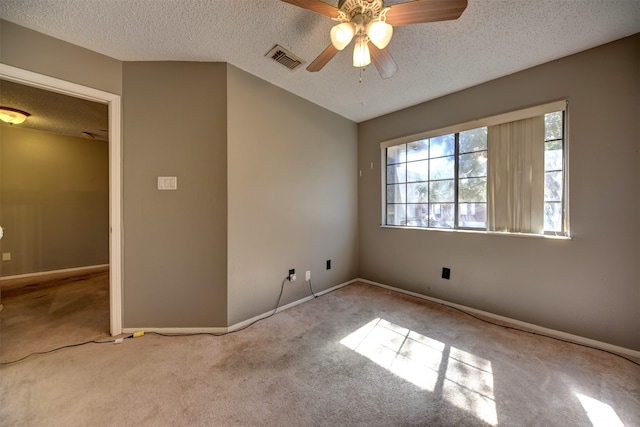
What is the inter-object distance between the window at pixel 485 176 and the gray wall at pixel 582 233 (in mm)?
120

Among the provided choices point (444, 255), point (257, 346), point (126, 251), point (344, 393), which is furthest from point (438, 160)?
point (126, 251)

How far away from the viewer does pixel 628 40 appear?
180 centimetres

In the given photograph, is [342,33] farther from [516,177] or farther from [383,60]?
[516,177]

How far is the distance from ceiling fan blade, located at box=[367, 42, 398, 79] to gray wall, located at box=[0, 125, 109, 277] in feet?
18.1

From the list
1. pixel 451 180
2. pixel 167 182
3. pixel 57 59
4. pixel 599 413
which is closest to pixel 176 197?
pixel 167 182

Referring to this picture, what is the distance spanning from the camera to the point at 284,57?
2.05m

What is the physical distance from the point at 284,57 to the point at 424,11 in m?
1.23

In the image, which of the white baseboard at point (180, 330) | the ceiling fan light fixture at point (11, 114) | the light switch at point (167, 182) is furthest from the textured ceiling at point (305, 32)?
the white baseboard at point (180, 330)

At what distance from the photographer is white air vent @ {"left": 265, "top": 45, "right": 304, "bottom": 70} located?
6.42 feet

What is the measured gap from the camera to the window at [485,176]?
7.07 feet

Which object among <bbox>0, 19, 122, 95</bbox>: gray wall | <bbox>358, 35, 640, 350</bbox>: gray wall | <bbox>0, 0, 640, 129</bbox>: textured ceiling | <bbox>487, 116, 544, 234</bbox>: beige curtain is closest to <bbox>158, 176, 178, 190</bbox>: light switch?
<bbox>0, 19, 122, 95</bbox>: gray wall

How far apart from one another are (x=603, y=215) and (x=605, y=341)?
1028mm

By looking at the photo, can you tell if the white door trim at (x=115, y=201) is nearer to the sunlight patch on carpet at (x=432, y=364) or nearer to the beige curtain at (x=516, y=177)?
the sunlight patch on carpet at (x=432, y=364)

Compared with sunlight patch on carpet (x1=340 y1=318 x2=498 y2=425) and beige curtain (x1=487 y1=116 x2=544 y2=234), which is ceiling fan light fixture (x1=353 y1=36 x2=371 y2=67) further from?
sunlight patch on carpet (x1=340 y1=318 x2=498 y2=425)
